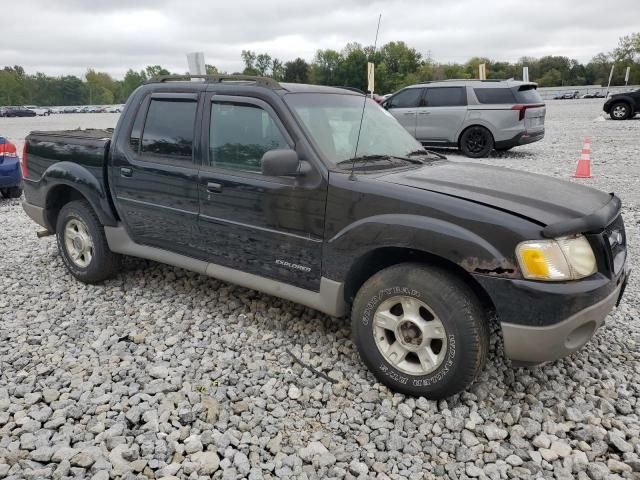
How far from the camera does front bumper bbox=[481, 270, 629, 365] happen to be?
2.48 metres

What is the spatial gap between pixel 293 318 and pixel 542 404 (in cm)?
187

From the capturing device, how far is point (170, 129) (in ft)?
12.8

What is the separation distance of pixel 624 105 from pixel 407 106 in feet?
38.5

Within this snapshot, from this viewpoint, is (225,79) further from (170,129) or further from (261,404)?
(261,404)

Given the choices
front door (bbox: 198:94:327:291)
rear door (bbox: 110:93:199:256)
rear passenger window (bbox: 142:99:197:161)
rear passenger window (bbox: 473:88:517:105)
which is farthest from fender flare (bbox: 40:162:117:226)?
rear passenger window (bbox: 473:88:517:105)

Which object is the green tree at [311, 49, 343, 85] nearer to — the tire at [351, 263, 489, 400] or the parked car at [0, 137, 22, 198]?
the parked car at [0, 137, 22, 198]

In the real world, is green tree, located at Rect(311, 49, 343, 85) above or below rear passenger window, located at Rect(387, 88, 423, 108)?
above

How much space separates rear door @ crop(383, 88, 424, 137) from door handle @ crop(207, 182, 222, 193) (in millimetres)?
9543

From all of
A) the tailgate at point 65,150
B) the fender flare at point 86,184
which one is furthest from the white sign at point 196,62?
the fender flare at point 86,184

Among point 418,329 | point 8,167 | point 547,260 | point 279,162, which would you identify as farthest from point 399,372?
point 8,167

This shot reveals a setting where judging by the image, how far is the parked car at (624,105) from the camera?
62.3 ft

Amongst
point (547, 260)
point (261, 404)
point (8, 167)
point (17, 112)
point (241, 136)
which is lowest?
point (17, 112)

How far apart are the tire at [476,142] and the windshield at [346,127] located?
27.7 ft

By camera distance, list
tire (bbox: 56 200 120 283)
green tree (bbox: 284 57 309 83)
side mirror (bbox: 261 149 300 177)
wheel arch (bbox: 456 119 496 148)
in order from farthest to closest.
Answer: green tree (bbox: 284 57 309 83)
wheel arch (bbox: 456 119 496 148)
tire (bbox: 56 200 120 283)
side mirror (bbox: 261 149 300 177)
